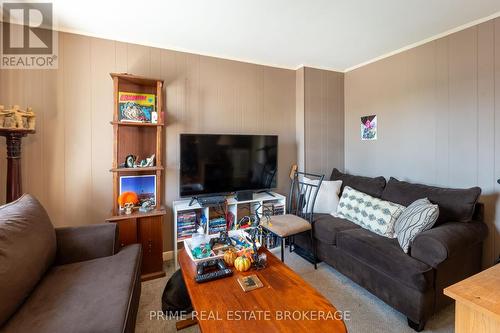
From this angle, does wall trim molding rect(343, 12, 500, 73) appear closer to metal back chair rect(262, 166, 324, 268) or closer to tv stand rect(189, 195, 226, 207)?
metal back chair rect(262, 166, 324, 268)

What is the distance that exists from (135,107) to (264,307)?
86.0 inches

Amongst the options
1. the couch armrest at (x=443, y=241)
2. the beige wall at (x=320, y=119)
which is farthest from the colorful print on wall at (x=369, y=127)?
the couch armrest at (x=443, y=241)

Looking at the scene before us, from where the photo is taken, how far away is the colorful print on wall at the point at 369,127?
314 centimetres

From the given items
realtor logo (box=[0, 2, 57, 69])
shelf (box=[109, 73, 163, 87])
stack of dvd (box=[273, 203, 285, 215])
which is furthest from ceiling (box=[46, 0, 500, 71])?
stack of dvd (box=[273, 203, 285, 215])

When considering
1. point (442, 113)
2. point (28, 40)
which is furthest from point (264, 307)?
point (28, 40)

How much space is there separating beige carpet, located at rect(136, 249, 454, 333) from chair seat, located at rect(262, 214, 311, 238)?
0.45 m

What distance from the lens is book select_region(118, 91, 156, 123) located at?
2404 millimetres

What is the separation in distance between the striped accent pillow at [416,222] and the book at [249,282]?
3.91ft

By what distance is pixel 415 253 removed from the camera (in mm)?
1726

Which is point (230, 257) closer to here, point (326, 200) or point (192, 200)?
point (192, 200)

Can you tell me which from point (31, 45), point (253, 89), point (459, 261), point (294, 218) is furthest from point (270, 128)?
point (31, 45)

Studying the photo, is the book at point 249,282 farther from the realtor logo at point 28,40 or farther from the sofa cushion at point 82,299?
the realtor logo at point 28,40

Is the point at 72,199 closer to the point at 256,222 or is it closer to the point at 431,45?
the point at 256,222

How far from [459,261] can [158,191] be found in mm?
2633
